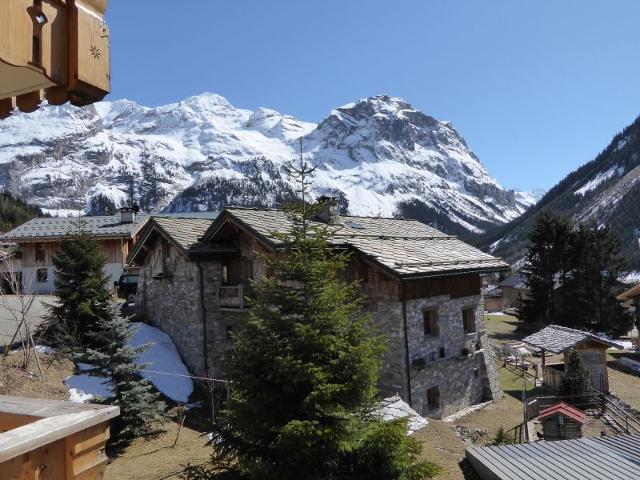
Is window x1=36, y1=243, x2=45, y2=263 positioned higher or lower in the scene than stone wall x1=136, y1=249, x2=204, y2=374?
higher

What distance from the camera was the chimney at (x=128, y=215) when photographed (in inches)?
1529

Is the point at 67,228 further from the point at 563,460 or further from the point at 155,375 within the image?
the point at 563,460

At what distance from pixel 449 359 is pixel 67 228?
30.9 meters

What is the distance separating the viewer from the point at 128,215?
Answer: 1535 inches

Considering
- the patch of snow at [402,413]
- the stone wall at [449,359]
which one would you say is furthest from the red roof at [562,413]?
the stone wall at [449,359]

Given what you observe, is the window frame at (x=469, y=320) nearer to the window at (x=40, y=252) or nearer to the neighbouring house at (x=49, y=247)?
the neighbouring house at (x=49, y=247)

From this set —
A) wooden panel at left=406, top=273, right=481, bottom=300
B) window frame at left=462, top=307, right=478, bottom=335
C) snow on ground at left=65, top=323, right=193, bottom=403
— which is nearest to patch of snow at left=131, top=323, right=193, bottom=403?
snow on ground at left=65, top=323, right=193, bottom=403

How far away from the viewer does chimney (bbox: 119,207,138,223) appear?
127 feet

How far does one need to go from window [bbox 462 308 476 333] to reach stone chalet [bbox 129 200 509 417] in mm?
43

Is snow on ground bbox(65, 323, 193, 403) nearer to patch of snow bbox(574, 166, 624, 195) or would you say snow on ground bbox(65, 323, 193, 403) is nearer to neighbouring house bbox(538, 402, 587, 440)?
neighbouring house bbox(538, 402, 587, 440)

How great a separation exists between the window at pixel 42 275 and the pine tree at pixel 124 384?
82.1 ft

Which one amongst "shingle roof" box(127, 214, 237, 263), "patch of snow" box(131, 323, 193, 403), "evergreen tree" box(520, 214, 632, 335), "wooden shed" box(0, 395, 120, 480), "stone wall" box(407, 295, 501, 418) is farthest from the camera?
"evergreen tree" box(520, 214, 632, 335)

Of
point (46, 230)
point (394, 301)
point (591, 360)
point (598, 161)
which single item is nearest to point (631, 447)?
point (394, 301)

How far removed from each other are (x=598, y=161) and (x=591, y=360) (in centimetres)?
17658
